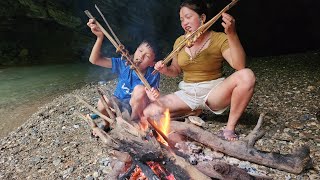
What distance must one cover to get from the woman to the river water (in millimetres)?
3888

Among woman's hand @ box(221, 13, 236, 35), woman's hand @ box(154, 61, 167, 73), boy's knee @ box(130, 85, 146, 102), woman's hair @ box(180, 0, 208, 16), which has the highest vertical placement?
woman's hair @ box(180, 0, 208, 16)

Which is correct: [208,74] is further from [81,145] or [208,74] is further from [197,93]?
[81,145]

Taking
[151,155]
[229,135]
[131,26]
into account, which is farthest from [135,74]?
[131,26]

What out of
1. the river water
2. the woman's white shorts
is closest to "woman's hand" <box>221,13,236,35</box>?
the woman's white shorts

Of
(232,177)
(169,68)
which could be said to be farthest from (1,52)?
(232,177)

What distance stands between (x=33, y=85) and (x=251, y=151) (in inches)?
334

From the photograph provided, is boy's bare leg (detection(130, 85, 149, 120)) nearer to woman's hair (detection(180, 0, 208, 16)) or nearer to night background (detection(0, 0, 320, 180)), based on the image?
night background (detection(0, 0, 320, 180))

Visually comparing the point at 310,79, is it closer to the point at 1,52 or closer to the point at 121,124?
the point at 121,124

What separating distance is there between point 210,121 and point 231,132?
72cm

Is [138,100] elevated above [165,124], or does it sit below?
above

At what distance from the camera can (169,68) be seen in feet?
12.0

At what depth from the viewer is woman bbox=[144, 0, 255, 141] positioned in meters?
3.23

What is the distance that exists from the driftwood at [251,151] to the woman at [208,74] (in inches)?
16.0

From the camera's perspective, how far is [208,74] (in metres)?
3.60
